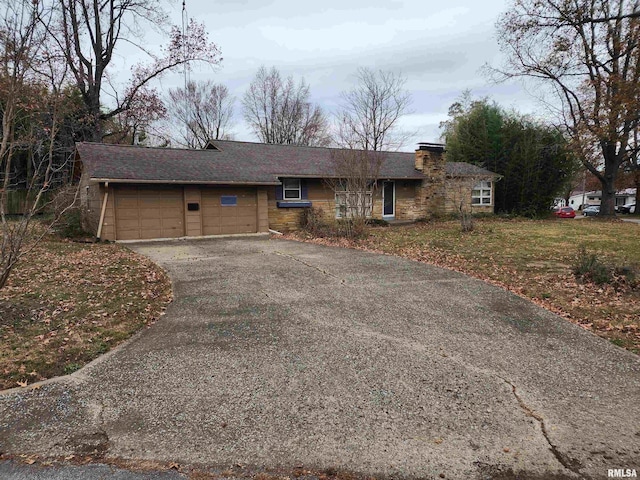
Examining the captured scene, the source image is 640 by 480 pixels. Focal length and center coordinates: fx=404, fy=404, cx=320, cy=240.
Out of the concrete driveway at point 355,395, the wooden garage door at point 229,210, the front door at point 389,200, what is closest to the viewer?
the concrete driveway at point 355,395

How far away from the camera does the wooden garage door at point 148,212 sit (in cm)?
1398

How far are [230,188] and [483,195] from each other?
15.3m

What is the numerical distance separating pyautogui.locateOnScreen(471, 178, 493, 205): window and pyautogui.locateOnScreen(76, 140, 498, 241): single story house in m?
1.70

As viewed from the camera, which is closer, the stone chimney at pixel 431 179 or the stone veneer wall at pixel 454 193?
the stone veneer wall at pixel 454 193

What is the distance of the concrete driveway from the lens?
282cm

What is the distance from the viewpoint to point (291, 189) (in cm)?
1800

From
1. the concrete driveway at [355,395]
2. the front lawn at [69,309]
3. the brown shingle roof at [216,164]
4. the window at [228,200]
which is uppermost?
the brown shingle roof at [216,164]

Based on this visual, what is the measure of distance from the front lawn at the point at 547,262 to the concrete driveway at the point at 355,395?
676 mm

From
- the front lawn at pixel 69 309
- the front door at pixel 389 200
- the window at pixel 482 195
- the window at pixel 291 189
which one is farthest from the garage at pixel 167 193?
the window at pixel 482 195

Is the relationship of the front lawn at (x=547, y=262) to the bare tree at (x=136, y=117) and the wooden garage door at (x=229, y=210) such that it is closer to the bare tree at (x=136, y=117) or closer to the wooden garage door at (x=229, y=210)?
the wooden garage door at (x=229, y=210)

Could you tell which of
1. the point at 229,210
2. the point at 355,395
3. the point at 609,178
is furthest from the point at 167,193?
the point at 609,178

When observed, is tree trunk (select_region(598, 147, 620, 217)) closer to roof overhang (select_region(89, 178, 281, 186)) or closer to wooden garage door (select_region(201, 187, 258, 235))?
roof overhang (select_region(89, 178, 281, 186))

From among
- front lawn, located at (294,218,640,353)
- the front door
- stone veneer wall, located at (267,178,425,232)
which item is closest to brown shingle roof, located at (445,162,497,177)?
stone veneer wall, located at (267,178,425,232)

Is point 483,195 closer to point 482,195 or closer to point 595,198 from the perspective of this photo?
point 482,195
